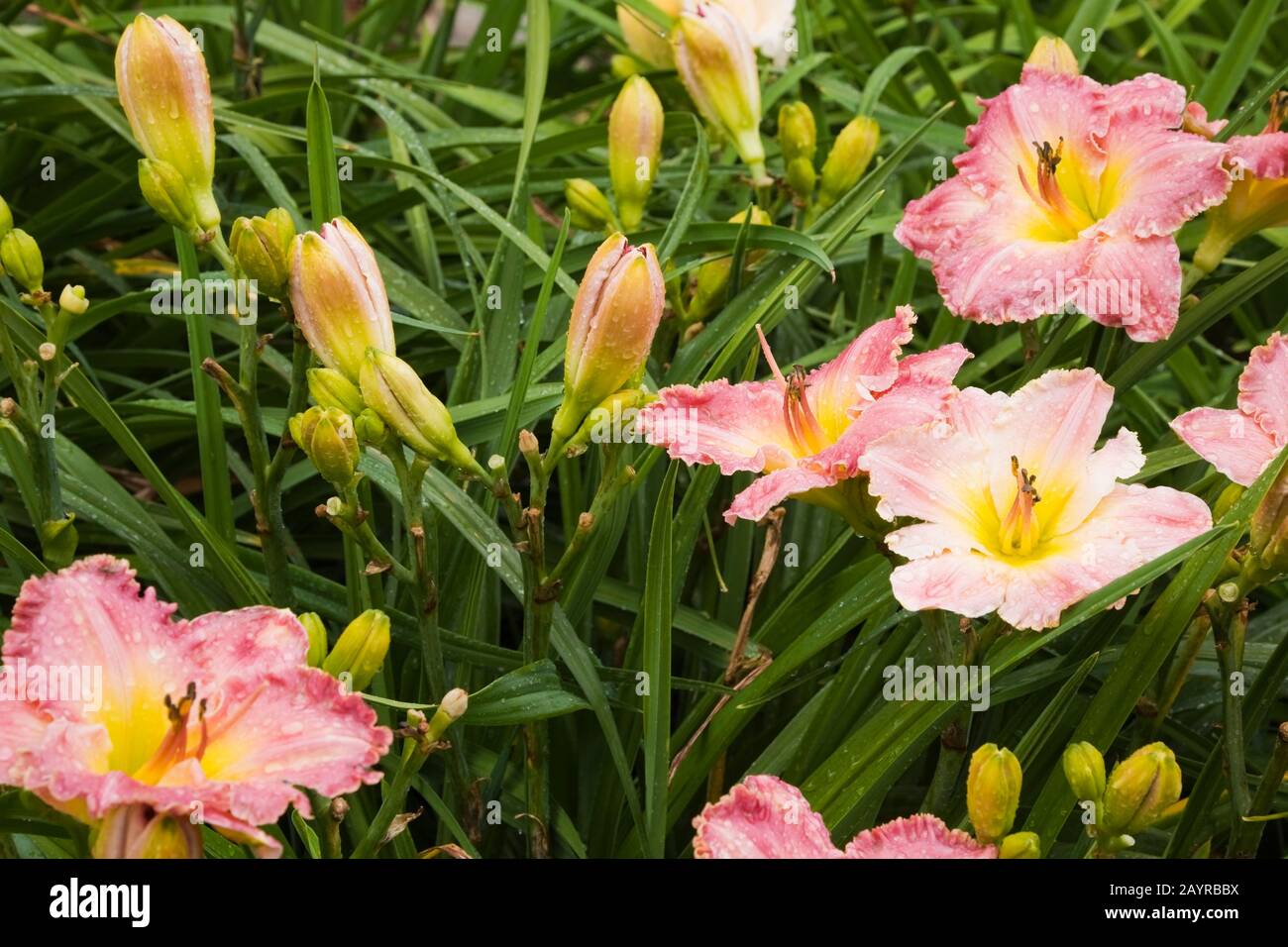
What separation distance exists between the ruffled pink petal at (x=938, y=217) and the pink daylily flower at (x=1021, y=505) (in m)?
0.23

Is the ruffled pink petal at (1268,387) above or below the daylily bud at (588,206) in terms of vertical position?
below

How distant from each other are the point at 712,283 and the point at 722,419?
35 centimetres

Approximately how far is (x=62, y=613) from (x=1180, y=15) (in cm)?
176

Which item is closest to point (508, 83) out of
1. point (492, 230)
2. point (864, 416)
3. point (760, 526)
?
point (492, 230)

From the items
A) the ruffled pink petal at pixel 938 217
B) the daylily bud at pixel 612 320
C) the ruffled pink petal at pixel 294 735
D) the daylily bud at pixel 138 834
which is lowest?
the daylily bud at pixel 138 834

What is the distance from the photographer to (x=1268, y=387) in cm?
92

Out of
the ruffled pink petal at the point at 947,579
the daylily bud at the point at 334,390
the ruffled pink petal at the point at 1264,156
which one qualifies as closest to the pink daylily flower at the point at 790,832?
the ruffled pink petal at the point at 947,579

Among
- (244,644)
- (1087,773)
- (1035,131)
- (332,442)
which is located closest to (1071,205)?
(1035,131)

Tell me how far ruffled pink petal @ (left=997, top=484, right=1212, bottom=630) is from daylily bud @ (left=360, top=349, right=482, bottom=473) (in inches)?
13.7

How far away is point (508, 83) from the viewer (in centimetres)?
222

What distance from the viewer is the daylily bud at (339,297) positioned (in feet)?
2.84

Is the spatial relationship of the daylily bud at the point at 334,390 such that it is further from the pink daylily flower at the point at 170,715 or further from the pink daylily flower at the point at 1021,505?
the pink daylily flower at the point at 1021,505

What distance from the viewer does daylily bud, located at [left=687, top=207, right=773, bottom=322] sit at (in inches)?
48.6

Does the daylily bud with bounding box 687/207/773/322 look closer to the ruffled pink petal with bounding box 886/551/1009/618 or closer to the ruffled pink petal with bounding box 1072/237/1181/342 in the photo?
the ruffled pink petal with bounding box 1072/237/1181/342
